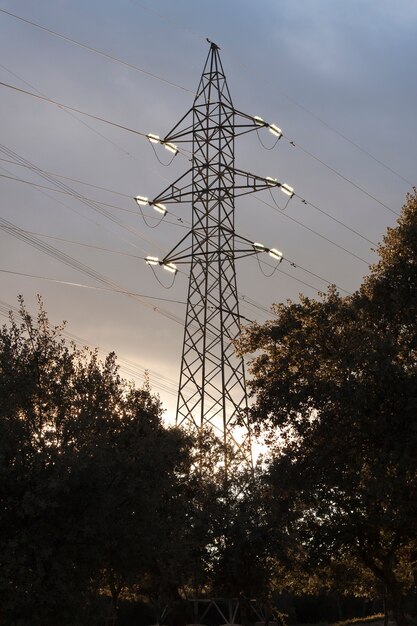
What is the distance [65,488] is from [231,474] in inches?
1018

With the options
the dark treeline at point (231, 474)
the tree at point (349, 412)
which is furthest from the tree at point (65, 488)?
the tree at point (349, 412)

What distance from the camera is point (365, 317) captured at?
123 feet

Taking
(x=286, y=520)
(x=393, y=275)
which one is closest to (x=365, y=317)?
(x=393, y=275)

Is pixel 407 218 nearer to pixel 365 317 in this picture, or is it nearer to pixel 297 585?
pixel 365 317

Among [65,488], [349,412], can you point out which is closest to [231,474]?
[349,412]

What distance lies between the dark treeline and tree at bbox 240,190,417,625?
0.08 metres

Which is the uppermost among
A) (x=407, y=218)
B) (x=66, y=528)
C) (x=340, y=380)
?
(x=407, y=218)

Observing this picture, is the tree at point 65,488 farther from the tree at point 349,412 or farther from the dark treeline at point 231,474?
the tree at point 349,412

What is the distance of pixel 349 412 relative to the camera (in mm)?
32125

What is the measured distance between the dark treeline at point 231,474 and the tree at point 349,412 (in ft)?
0.26

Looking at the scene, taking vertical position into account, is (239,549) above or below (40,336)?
below

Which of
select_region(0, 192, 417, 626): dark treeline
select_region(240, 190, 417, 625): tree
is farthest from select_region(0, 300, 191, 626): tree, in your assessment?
select_region(240, 190, 417, 625): tree

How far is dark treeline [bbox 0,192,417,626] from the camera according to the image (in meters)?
27.0

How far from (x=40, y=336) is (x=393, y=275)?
14.3m
